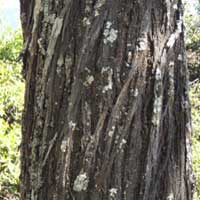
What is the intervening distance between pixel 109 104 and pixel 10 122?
4.34 metres

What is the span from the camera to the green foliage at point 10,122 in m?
4.48

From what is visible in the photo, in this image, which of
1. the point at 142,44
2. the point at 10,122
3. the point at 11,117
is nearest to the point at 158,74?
the point at 142,44

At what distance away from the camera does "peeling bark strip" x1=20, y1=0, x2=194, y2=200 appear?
1.44 meters

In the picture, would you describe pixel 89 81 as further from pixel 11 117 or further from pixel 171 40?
pixel 11 117

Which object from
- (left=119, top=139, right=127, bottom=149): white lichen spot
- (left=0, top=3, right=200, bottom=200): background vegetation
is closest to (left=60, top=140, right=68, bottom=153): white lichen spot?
(left=119, top=139, right=127, bottom=149): white lichen spot

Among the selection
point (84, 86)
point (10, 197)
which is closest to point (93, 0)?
point (84, 86)

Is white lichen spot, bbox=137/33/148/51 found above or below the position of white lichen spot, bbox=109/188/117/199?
above

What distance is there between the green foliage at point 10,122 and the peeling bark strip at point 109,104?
242 centimetres

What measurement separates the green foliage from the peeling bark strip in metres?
2.42

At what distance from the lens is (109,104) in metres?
1.44

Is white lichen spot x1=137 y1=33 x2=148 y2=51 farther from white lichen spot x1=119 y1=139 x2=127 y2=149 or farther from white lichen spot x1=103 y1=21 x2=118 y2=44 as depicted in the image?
white lichen spot x1=119 y1=139 x2=127 y2=149

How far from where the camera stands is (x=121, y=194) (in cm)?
144

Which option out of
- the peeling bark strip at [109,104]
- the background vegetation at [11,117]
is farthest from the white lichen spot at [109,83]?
the background vegetation at [11,117]

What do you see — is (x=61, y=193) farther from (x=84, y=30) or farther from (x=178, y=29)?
(x=178, y=29)
